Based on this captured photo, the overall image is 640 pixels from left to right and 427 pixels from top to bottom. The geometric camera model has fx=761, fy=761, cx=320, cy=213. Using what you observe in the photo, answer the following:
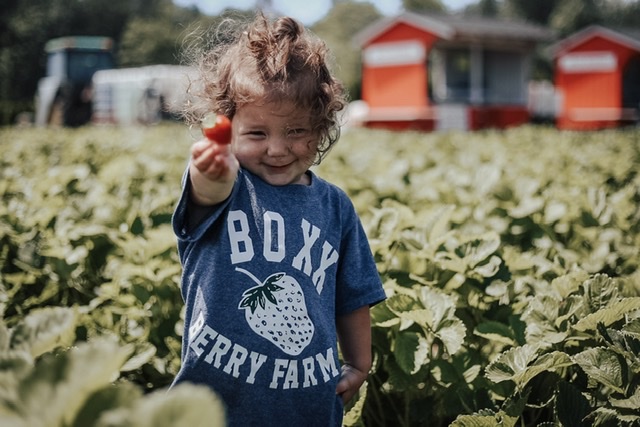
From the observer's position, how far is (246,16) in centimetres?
213

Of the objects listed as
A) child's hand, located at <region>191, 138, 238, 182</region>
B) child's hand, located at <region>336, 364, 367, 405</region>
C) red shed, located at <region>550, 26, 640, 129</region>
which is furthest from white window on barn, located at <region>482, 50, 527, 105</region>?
child's hand, located at <region>191, 138, 238, 182</region>

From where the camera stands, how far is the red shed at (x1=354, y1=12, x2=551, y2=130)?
20.0 metres

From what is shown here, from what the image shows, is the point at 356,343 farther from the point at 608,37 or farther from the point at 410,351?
the point at 608,37

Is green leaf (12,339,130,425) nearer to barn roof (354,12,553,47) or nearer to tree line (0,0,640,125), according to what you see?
barn roof (354,12,553,47)

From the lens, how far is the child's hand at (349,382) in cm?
174

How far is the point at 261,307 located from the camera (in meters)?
1.57

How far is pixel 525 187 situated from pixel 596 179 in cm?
117

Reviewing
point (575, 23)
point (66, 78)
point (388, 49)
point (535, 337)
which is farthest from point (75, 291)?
point (575, 23)

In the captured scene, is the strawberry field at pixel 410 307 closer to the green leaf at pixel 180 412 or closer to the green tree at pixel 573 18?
the green leaf at pixel 180 412

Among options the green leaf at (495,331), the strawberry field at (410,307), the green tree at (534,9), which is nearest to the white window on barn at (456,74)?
the strawberry field at (410,307)

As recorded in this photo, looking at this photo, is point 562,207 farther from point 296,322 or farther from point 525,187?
point 296,322

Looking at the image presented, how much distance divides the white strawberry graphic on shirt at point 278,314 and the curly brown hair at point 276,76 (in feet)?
1.22

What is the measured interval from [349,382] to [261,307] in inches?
13.2

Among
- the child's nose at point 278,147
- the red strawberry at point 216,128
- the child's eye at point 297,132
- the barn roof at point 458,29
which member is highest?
the barn roof at point 458,29
